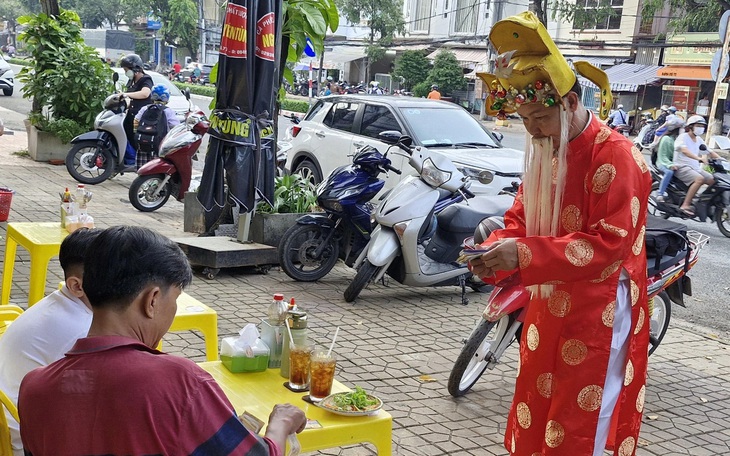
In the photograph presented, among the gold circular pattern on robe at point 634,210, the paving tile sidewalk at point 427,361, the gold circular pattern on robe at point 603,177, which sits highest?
the gold circular pattern on robe at point 603,177

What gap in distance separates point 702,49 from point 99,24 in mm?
50271

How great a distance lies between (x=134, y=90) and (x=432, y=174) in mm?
6199

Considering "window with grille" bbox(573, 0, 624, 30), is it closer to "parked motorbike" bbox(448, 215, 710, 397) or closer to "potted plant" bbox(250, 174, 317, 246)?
"potted plant" bbox(250, 174, 317, 246)

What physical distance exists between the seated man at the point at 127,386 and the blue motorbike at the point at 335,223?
4694 mm

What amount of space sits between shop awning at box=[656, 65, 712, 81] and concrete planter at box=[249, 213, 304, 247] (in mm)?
24786

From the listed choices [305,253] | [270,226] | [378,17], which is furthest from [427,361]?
[378,17]

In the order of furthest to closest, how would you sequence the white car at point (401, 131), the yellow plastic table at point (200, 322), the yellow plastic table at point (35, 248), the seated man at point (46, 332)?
1. the white car at point (401, 131)
2. the yellow plastic table at point (35, 248)
3. the yellow plastic table at point (200, 322)
4. the seated man at point (46, 332)

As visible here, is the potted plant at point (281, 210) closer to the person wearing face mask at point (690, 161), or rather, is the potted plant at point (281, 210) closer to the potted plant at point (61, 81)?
the potted plant at point (61, 81)

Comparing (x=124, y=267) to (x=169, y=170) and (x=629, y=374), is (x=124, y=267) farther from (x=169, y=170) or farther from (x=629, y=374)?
(x=169, y=170)

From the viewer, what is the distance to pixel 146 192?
933 centimetres

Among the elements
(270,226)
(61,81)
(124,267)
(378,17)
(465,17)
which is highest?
(465,17)

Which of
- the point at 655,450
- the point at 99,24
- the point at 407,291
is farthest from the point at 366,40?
the point at 655,450

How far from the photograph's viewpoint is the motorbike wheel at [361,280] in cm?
612

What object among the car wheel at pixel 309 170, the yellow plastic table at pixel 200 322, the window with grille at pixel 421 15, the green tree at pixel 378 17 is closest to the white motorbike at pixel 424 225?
the yellow plastic table at pixel 200 322
